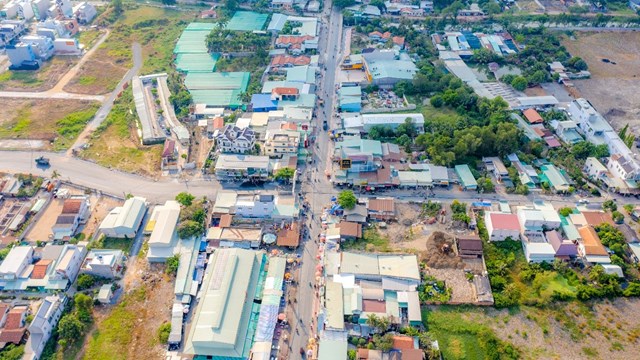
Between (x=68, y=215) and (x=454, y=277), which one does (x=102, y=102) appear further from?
(x=454, y=277)

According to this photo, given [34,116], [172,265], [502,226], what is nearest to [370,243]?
[502,226]

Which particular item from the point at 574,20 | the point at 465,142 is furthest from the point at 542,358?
the point at 574,20

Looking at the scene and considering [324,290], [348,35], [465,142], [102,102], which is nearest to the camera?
[324,290]

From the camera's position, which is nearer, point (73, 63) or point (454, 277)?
point (454, 277)

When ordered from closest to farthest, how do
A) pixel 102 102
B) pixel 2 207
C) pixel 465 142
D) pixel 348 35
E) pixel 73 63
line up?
pixel 2 207 < pixel 465 142 < pixel 102 102 < pixel 73 63 < pixel 348 35

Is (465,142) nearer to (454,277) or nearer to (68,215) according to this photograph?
(454,277)

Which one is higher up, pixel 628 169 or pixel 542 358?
pixel 628 169

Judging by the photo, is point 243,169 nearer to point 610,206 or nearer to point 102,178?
point 102,178
